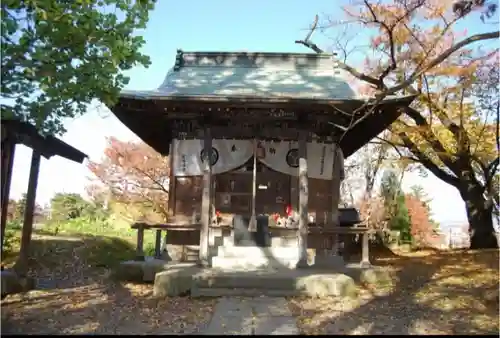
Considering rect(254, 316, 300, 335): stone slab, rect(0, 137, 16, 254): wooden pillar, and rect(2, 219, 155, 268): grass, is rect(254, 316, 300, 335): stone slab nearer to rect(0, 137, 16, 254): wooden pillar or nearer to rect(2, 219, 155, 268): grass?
rect(0, 137, 16, 254): wooden pillar

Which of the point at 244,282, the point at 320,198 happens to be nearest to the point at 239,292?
the point at 244,282

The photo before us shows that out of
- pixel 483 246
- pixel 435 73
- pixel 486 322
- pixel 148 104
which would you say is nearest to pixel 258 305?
pixel 486 322

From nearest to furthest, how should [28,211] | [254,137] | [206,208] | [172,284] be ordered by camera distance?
[172,284] → [28,211] → [206,208] → [254,137]

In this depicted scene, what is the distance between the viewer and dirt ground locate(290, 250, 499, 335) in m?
5.77

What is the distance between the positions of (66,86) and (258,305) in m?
4.36

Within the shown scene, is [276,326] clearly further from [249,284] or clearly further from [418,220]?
[418,220]

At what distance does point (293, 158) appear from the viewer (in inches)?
424

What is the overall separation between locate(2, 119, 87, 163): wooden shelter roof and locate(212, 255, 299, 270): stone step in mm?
3814

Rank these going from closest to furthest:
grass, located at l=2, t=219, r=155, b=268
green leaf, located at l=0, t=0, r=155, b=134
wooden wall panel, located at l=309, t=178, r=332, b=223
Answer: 1. green leaf, located at l=0, t=0, r=155, b=134
2. grass, located at l=2, t=219, r=155, b=268
3. wooden wall panel, located at l=309, t=178, r=332, b=223

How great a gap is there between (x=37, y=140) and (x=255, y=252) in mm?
5149

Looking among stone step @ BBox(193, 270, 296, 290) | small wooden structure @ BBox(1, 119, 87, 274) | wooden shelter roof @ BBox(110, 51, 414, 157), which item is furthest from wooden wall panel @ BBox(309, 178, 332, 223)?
small wooden structure @ BBox(1, 119, 87, 274)

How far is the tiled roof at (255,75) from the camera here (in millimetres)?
10586

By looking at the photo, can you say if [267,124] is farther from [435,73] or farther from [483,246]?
[483,246]

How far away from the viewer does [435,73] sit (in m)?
12.6
